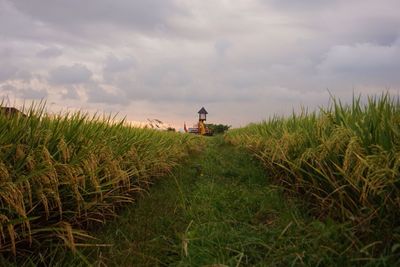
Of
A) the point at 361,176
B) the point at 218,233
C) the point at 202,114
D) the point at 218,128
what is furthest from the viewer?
the point at 218,128

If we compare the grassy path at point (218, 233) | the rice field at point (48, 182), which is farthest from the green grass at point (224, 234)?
the rice field at point (48, 182)

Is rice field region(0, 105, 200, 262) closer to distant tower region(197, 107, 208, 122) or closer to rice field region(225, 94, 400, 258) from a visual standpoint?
rice field region(225, 94, 400, 258)

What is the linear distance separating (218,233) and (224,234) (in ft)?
0.16

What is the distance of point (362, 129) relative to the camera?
3693 millimetres

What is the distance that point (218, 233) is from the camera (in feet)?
10.8

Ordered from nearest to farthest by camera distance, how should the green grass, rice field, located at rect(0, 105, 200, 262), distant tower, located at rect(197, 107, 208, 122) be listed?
the green grass < rice field, located at rect(0, 105, 200, 262) < distant tower, located at rect(197, 107, 208, 122)

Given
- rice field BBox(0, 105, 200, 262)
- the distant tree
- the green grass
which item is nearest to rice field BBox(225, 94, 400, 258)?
the green grass

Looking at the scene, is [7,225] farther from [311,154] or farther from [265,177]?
[265,177]

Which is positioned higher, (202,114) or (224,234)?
(202,114)

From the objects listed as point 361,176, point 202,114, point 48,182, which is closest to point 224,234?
point 361,176

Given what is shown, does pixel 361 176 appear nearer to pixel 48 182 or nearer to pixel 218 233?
pixel 218 233

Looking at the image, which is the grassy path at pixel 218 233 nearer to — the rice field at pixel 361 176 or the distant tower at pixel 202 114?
the rice field at pixel 361 176

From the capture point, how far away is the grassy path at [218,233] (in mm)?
2832

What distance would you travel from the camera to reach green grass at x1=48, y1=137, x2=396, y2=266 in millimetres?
2767
